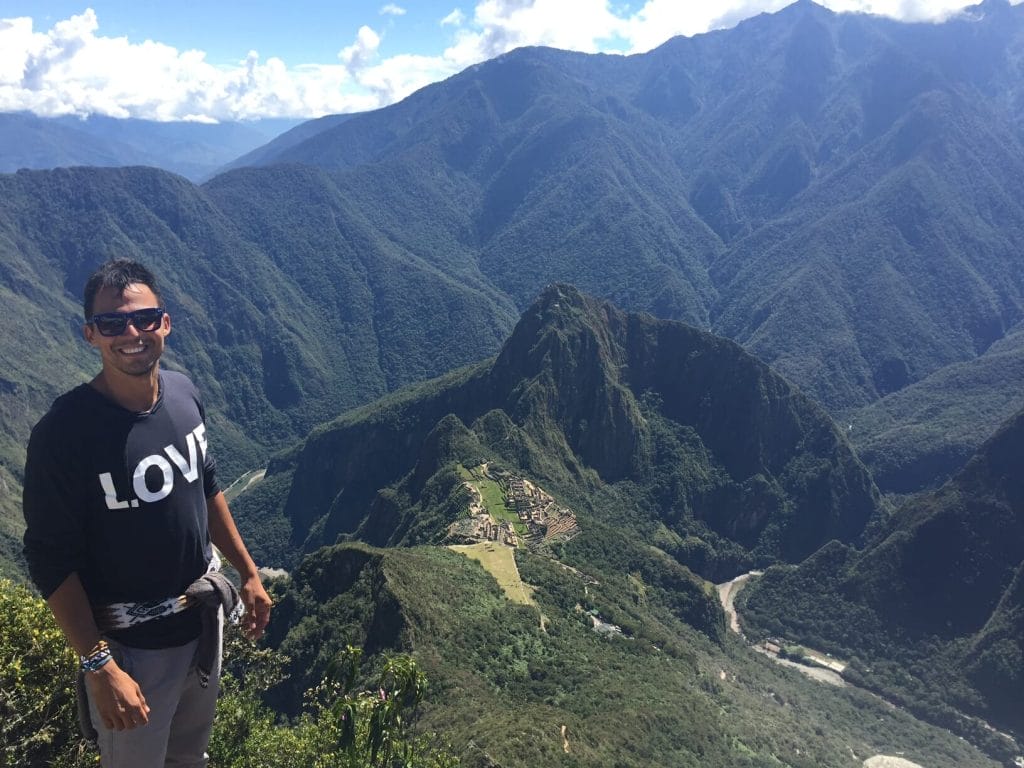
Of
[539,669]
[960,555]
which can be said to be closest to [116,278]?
[539,669]

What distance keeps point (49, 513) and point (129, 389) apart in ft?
4.92

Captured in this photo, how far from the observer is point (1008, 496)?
121m

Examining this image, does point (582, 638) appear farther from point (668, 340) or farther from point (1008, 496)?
point (668, 340)

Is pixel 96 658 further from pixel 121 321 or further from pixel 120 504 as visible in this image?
pixel 121 321

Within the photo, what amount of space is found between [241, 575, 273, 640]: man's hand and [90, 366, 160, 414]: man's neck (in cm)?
347

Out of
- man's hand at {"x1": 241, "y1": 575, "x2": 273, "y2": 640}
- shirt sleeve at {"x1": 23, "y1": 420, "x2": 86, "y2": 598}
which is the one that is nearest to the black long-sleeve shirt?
shirt sleeve at {"x1": 23, "y1": 420, "x2": 86, "y2": 598}

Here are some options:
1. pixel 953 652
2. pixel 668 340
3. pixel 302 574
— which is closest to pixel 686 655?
pixel 302 574

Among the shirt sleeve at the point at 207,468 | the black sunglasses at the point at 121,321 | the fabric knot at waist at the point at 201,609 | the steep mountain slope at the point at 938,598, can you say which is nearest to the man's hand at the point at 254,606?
the fabric knot at waist at the point at 201,609

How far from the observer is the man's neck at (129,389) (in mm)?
7602

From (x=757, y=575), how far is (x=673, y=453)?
1195 inches

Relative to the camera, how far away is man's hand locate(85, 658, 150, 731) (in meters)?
7.21

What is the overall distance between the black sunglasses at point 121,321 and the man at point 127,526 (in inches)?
0.4

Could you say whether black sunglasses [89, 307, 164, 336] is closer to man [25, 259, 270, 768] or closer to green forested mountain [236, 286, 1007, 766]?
man [25, 259, 270, 768]

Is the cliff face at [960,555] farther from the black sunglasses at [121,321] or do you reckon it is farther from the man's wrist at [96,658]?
the black sunglasses at [121,321]
